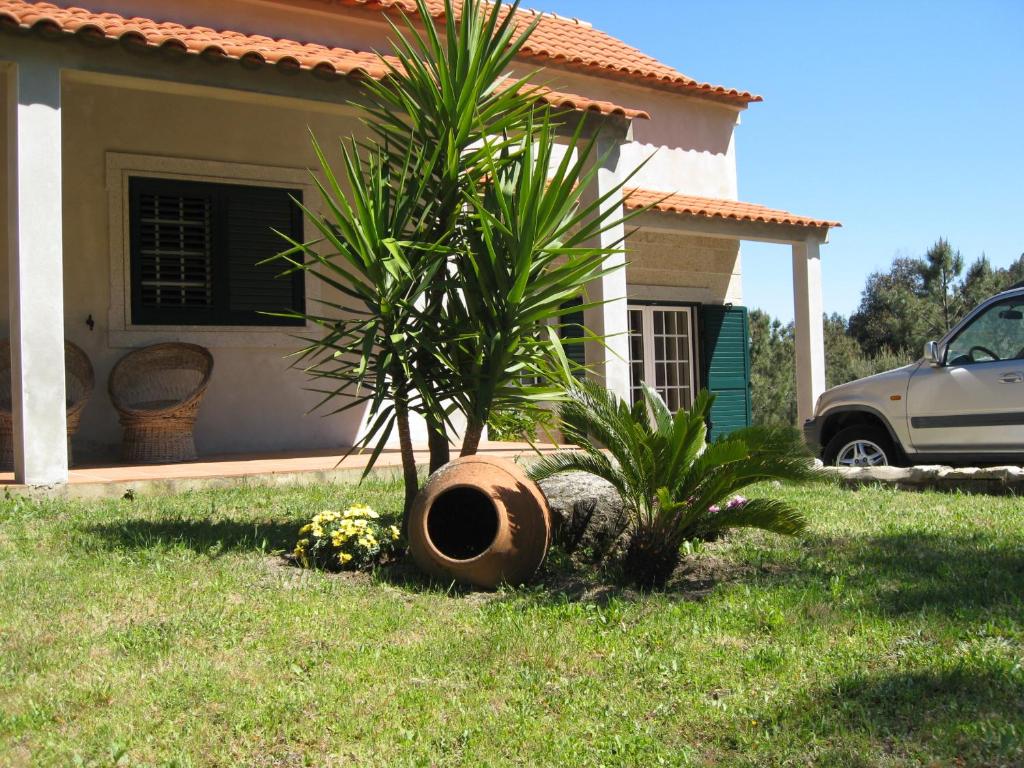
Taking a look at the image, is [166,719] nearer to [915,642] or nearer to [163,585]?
[163,585]

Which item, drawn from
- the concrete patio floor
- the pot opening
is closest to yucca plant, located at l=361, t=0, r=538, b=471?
the pot opening

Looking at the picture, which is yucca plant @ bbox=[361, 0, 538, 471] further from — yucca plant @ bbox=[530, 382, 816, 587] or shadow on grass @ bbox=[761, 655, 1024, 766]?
shadow on grass @ bbox=[761, 655, 1024, 766]

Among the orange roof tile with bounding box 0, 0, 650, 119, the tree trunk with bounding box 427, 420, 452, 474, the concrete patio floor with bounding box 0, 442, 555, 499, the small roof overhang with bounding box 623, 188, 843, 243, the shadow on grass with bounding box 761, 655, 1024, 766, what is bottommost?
the shadow on grass with bounding box 761, 655, 1024, 766

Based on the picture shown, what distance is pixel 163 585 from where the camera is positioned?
5164 millimetres

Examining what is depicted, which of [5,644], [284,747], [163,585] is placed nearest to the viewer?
[284,747]

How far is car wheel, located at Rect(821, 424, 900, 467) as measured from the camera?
9836 mm

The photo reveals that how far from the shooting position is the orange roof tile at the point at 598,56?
13046mm

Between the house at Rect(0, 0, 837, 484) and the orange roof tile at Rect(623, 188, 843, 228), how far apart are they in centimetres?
5

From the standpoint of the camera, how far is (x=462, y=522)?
6109mm

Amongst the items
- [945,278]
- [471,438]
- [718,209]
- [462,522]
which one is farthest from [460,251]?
[945,278]

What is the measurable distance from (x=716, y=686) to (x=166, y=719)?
1.96m

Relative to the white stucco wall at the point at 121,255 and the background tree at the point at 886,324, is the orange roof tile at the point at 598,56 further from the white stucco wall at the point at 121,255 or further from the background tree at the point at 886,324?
the background tree at the point at 886,324

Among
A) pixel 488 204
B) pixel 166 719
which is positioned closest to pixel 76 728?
pixel 166 719

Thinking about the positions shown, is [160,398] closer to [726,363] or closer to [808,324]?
[726,363]
